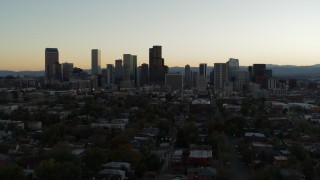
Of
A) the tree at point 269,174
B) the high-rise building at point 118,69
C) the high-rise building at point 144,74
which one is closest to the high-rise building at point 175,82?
the high-rise building at point 144,74

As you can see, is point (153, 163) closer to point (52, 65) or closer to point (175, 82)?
point (175, 82)

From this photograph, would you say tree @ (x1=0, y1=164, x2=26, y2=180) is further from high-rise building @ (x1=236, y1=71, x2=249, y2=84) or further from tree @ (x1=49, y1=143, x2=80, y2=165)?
high-rise building @ (x1=236, y1=71, x2=249, y2=84)

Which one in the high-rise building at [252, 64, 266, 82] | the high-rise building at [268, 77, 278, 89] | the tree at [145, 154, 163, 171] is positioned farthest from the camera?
the high-rise building at [252, 64, 266, 82]

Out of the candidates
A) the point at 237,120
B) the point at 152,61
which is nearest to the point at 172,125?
the point at 237,120

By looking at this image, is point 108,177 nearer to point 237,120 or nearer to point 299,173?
point 299,173

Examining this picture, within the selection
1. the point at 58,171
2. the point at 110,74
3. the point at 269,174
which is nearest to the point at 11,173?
the point at 58,171

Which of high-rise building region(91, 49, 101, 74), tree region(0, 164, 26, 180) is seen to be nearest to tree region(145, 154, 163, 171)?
tree region(0, 164, 26, 180)
